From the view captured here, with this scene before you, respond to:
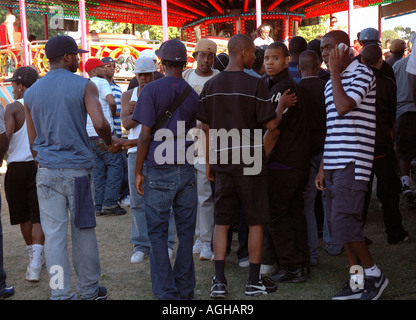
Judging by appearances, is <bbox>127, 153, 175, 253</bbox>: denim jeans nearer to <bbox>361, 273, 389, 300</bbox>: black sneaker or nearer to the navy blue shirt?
the navy blue shirt

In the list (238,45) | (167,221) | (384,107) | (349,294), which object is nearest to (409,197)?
(384,107)

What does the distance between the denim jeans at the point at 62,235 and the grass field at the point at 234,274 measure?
45 centimetres

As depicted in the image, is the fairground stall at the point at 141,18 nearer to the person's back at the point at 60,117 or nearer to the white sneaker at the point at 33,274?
the white sneaker at the point at 33,274

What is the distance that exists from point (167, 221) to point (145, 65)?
1876 millimetres

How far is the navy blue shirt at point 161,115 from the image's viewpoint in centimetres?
411

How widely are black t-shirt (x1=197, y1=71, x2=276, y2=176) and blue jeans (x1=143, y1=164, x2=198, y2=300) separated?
38cm

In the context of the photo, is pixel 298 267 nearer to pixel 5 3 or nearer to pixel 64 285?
pixel 64 285

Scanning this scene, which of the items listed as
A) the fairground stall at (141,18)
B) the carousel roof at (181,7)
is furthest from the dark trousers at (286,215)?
the carousel roof at (181,7)

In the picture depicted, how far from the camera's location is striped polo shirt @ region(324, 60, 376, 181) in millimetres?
3941

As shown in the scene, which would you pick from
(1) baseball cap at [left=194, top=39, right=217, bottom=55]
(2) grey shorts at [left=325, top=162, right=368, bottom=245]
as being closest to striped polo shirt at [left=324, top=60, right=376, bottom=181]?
(2) grey shorts at [left=325, top=162, right=368, bottom=245]

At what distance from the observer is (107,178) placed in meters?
8.14

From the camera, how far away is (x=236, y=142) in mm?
4207

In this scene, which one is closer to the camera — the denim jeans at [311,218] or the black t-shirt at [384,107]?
the denim jeans at [311,218]

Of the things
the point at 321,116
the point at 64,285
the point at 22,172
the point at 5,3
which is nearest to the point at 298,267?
the point at 321,116
